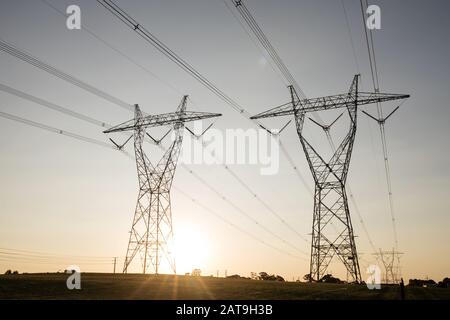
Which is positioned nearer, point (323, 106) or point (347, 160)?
point (323, 106)

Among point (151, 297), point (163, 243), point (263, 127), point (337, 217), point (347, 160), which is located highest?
point (263, 127)

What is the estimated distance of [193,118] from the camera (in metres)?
42.4

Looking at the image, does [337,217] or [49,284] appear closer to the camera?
[49,284]
